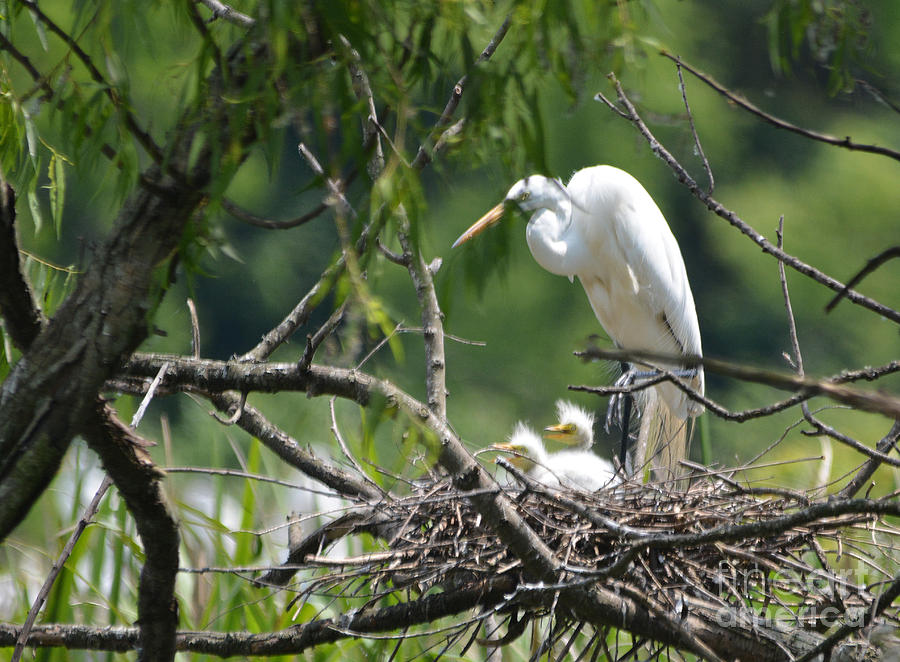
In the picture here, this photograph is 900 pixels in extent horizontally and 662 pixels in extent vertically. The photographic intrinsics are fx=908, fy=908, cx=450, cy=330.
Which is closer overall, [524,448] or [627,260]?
[524,448]

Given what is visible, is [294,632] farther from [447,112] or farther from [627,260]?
[627,260]

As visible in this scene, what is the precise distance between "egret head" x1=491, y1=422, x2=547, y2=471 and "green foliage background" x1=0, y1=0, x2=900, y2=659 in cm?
22

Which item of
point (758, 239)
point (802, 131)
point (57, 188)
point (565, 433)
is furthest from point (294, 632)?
point (565, 433)

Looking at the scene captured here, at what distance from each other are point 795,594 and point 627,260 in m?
1.37

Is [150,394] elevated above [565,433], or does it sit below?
below

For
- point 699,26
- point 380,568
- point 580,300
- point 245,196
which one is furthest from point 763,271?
point 380,568

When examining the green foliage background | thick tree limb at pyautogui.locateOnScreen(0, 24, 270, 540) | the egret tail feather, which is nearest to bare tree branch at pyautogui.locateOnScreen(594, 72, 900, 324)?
the green foliage background

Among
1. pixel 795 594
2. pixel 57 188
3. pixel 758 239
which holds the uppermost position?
pixel 57 188

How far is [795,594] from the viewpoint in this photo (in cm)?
125

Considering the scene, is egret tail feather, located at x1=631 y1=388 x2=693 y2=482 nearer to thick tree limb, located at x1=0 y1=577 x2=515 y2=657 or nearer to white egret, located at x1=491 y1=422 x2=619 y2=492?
white egret, located at x1=491 y1=422 x2=619 y2=492

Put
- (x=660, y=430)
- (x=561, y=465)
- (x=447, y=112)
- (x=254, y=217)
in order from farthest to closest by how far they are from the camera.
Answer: (x=660, y=430) → (x=561, y=465) → (x=447, y=112) → (x=254, y=217)

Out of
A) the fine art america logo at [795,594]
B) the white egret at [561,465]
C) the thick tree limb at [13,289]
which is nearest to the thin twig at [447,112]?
the thick tree limb at [13,289]

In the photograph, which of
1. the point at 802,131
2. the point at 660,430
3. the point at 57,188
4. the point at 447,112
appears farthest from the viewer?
the point at 660,430

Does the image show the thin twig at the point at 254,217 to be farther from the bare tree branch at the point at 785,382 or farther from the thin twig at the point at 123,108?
the bare tree branch at the point at 785,382
